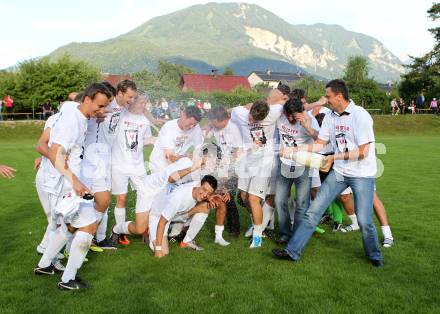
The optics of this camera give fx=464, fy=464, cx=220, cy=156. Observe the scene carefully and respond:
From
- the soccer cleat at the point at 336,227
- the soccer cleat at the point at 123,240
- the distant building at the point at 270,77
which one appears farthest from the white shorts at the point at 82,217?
the distant building at the point at 270,77

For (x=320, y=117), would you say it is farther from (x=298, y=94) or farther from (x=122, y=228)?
(x=122, y=228)

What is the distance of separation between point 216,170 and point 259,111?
145 cm

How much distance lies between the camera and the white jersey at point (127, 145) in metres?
8.05

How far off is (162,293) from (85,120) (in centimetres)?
234

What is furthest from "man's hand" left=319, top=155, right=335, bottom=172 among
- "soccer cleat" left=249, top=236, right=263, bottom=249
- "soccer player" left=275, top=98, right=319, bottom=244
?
"soccer cleat" left=249, top=236, right=263, bottom=249

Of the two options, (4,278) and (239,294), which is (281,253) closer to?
(239,294)

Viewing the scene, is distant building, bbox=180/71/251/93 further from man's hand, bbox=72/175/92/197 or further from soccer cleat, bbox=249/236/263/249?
man's hand, bbox=72/175/92/197

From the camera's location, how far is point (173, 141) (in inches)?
308

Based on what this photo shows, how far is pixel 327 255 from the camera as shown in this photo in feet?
23.1

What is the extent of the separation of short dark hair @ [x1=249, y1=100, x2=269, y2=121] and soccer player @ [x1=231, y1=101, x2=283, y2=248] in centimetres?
6

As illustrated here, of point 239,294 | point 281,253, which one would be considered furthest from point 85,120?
point 281,253

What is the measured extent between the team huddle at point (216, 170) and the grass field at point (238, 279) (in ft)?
1.05

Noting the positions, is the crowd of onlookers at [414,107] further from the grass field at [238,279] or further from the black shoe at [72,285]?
the black shoe at [72,285]

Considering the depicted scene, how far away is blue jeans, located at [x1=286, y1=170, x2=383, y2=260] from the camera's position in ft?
21.5
